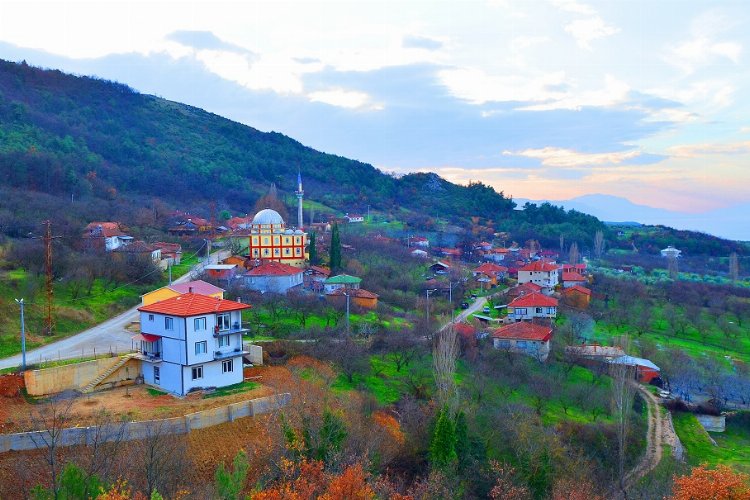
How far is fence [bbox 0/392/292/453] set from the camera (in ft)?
58.0

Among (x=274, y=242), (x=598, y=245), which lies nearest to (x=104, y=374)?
(x=274, y=242)

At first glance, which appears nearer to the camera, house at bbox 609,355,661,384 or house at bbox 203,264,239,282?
house at bbox 609,355,661,384

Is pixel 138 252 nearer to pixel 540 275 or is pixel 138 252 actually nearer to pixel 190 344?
pixel 190 344

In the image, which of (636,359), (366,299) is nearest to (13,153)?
(366,299)

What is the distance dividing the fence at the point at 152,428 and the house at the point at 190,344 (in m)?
2.55

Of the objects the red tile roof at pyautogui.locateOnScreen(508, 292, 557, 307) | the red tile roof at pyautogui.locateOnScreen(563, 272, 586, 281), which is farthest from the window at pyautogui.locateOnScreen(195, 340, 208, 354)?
the red tile roof at pyautogui.locateOnScreen(563, 272, 586, 281)

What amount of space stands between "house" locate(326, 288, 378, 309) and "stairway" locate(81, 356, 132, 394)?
624 inches

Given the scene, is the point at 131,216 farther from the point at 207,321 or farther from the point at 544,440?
the point at 544,440

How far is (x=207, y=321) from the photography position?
76.9ft

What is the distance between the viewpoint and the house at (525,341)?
34.0 metres

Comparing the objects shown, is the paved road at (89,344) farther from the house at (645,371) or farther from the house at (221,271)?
the house at (645,371)

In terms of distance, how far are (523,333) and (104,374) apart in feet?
71.9

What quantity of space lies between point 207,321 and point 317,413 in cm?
598

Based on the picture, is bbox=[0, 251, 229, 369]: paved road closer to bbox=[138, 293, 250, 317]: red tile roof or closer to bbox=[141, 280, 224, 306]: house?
bbox=[141, 280, 224, 306]: house
